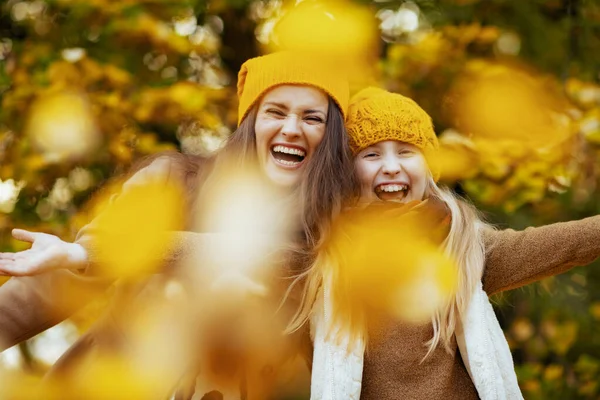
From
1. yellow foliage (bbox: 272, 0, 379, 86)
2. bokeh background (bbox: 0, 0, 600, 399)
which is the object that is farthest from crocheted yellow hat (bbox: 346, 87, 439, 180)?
bokeh background (bbox: 0, 0, 600, 399)

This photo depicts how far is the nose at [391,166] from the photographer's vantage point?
8.40ft

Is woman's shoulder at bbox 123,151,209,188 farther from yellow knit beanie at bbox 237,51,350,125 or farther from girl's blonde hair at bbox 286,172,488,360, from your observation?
girl's blonde hair at bbox 286,172,488,360

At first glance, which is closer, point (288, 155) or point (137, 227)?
point (137, 227)

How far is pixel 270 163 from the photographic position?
275 cm

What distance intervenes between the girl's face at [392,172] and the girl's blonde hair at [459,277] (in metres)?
0.12

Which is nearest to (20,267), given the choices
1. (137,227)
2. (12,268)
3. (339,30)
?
(12,268)

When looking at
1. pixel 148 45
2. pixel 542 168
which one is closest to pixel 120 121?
pixel 148 45

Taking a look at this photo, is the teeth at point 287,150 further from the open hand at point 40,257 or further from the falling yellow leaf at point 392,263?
the open hand at point 40,257

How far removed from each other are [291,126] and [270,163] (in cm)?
15

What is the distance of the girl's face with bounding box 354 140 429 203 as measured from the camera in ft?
8.42

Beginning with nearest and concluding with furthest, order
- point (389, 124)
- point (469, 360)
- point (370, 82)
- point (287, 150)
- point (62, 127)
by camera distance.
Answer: point (469, 360), point (389, 124), point (287, 150), point (62, 127), point (370, 82)

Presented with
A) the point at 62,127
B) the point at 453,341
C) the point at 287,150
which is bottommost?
the point at 62,127

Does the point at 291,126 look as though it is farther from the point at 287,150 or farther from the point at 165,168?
the point at 165,168

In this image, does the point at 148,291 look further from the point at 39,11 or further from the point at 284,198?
the point at 39,11
